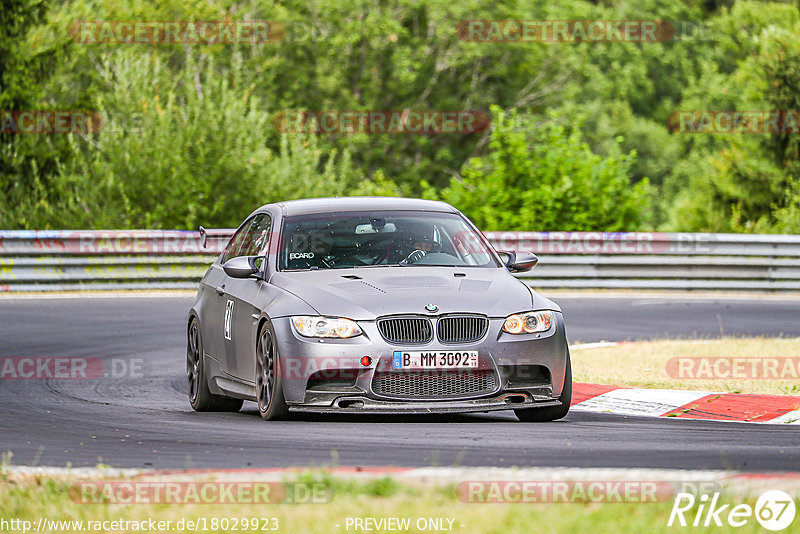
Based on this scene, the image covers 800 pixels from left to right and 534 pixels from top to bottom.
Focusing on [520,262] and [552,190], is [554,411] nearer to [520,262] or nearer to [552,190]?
[520,262]

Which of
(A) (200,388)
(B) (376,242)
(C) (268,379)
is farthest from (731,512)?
(A) (200,388)

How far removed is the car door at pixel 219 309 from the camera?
10.4 m

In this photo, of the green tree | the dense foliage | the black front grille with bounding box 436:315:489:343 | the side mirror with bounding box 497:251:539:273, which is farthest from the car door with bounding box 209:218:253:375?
the green tree

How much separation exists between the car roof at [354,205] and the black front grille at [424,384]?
6.27 feet

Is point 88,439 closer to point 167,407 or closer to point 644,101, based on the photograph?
point 167,407

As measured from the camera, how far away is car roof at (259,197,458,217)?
1044 centimetres

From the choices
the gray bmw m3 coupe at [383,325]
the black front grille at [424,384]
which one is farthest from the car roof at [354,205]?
the black front grille at [424,384]

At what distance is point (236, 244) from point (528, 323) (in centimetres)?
309

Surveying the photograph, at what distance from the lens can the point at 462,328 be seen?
902cm

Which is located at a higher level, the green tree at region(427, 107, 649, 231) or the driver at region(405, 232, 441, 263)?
the driver at region(405, 232, 441, 263)

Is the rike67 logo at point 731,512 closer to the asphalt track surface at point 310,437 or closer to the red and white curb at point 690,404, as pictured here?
the asphalt track surface at point 310,437

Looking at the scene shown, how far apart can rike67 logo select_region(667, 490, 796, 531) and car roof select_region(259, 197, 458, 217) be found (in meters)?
4.98

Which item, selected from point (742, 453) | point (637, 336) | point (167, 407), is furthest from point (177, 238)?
point (742, 453)

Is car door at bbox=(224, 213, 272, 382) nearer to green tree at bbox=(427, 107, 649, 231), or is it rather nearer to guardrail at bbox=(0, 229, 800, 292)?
guardrail at bbox=(0, 229, 800, 292)
